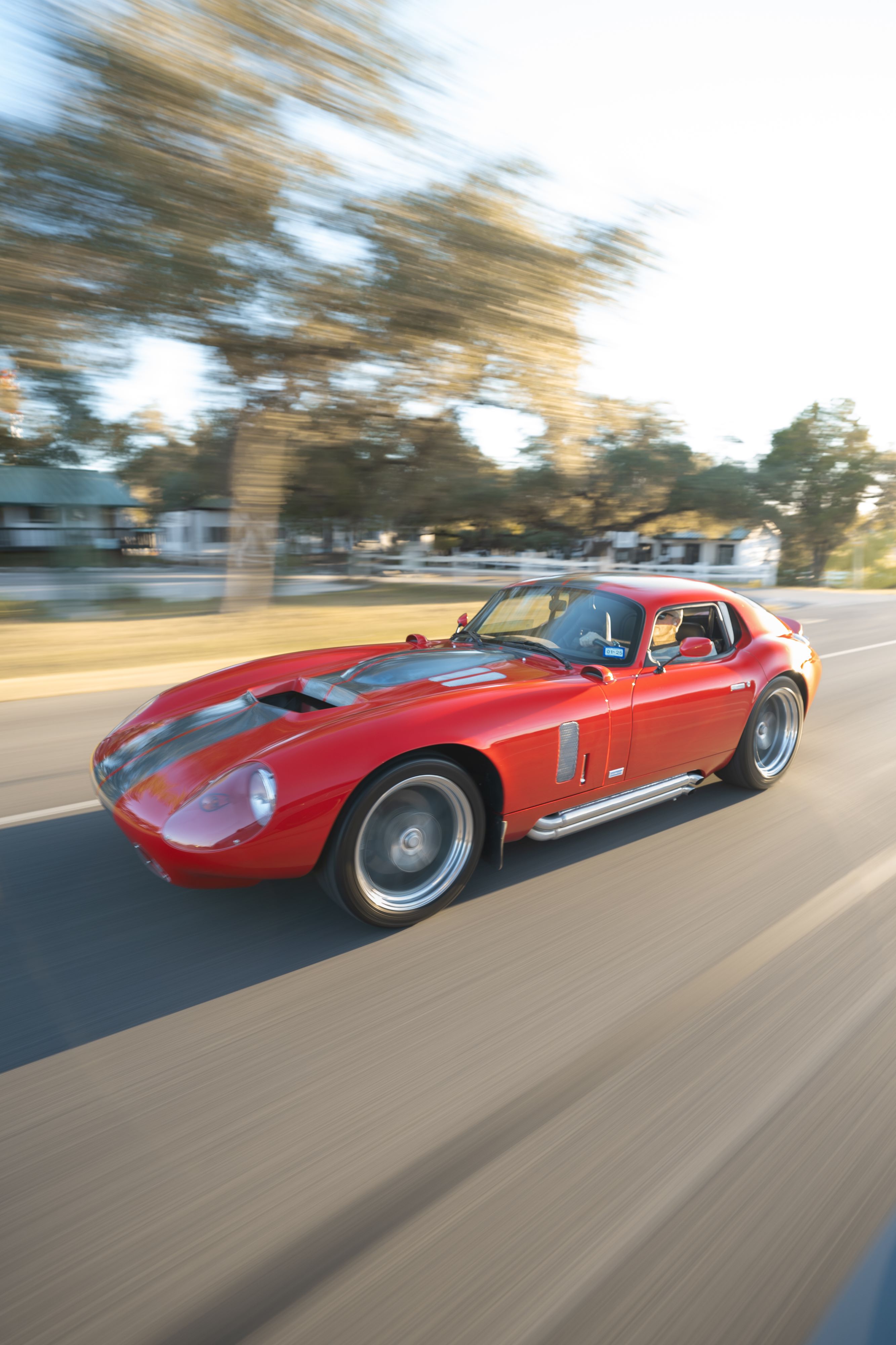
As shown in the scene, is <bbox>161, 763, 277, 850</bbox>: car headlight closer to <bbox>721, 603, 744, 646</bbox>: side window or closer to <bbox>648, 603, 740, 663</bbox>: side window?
<bbox>648, 603, 740, 663</bbox>: side window

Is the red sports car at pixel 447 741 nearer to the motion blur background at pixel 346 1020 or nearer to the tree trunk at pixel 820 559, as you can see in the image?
the motion blur background at pixel 346 1020

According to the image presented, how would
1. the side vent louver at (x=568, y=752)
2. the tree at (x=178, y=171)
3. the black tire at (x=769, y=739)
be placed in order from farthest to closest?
the tree at (x=178, y=171), the black tire at (x=769, y=739), the side vent louver at (x=568, y=752)

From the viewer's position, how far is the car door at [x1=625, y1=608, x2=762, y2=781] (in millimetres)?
3814

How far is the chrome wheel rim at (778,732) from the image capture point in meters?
4.86

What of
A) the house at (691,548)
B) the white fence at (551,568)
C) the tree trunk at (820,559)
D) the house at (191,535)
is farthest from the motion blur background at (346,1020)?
the tree trunk at (820,559)

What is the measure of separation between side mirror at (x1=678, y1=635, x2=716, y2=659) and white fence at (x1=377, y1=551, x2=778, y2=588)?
2230 centimetres

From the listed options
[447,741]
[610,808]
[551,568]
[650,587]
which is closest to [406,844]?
[447,741]

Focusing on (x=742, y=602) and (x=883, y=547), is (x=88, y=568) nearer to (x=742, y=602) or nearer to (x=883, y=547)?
(x=742, y=602)

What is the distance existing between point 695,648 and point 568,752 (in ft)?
3.26

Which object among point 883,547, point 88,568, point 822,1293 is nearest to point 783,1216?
point 822,1293

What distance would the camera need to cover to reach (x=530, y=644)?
4.21m

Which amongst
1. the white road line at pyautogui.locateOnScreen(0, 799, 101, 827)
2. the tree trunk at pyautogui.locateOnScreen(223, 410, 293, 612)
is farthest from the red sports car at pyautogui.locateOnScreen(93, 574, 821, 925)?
the tree trunk at pyautogui.locateOnScreen(223, 410, 293, 612)

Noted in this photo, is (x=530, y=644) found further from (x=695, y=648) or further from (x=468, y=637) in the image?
(x=695, y=648)

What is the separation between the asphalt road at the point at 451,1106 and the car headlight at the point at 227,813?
1.48ft
